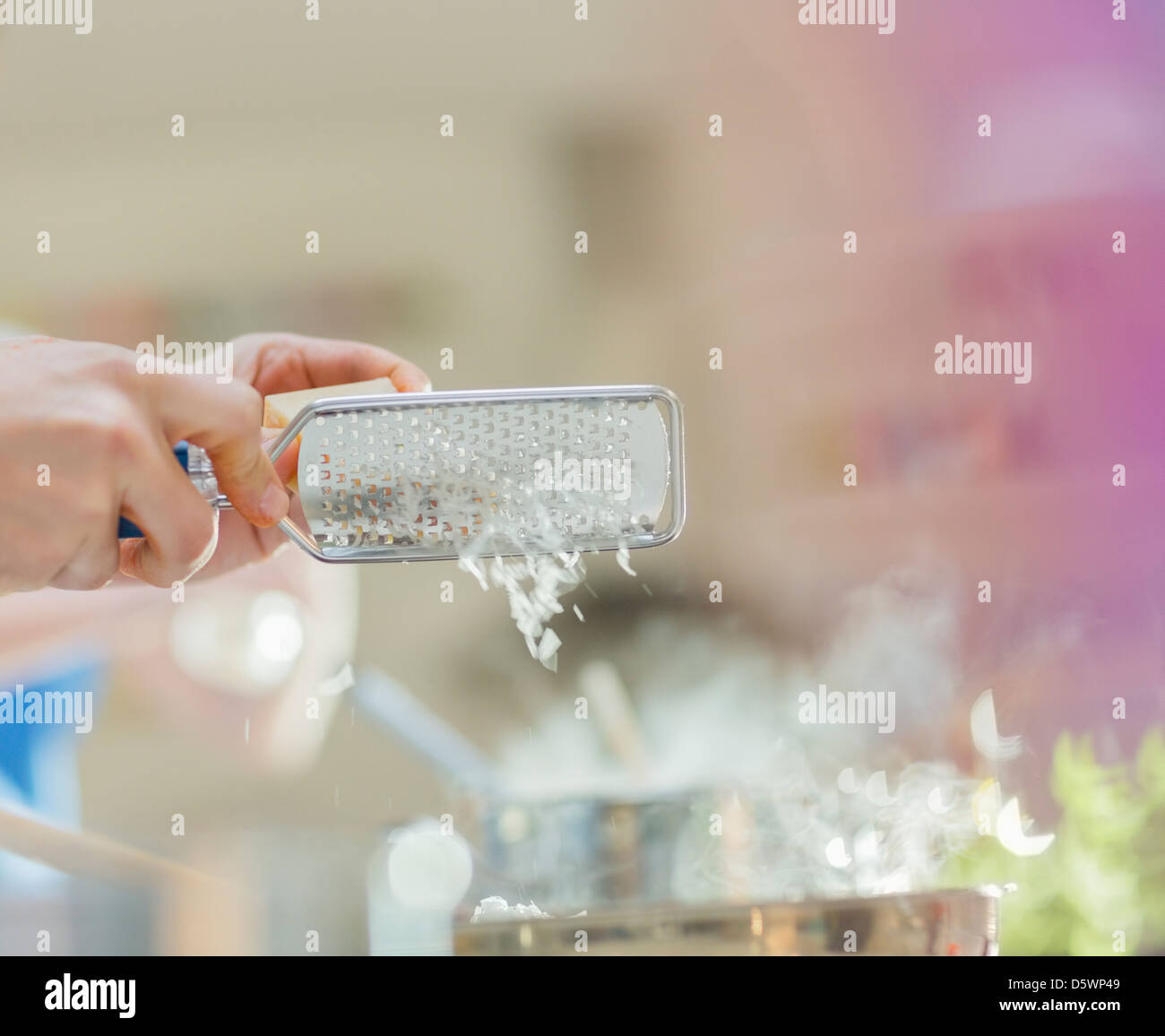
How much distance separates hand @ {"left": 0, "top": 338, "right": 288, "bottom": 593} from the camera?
2.21 feet

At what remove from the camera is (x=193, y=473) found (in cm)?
72

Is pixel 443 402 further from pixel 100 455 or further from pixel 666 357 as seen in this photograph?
pixel 666 357

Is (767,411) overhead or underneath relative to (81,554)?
overhead

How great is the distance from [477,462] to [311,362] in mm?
315

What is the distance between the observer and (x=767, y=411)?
103cm

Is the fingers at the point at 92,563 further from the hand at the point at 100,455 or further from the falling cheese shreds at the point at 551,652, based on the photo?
the falling cheese shreds at the point at 551,652

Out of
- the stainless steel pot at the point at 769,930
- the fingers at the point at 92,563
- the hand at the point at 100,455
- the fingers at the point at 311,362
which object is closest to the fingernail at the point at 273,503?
the hand at the point at 100,455

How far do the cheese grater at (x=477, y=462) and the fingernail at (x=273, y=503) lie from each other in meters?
0.01

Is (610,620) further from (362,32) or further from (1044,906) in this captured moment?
(362,32)

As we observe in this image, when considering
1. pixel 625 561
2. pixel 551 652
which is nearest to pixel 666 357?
pixel 625 561

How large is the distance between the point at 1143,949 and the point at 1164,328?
628mm
